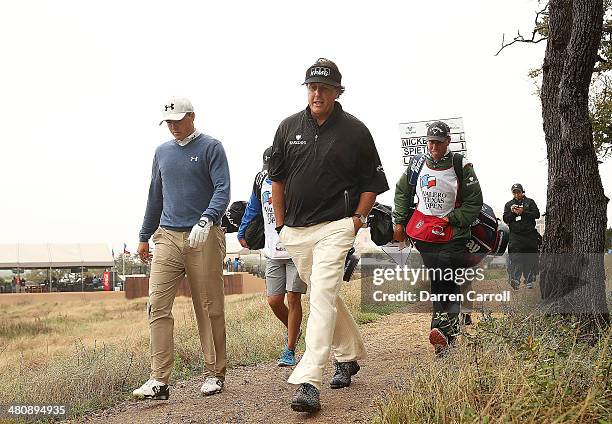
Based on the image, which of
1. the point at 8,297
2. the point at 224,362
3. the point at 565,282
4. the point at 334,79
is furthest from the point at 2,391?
the point at 8,297

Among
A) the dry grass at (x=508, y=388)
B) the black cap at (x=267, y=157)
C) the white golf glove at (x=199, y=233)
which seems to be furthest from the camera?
the white golf glove at (x=199, y=233)

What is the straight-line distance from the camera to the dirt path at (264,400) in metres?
6.20

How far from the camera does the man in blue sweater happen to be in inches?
287

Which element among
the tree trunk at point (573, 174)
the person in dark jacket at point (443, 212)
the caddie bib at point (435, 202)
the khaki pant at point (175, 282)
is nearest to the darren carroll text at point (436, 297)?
the person in dark jacket at point (443, 212)

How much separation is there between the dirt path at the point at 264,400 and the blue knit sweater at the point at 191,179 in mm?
1395

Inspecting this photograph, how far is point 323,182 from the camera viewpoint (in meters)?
6.37

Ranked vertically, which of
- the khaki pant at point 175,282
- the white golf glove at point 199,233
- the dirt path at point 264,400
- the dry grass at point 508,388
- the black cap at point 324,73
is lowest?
the dirt path at point 264,400

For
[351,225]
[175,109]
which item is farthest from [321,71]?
[175,109]

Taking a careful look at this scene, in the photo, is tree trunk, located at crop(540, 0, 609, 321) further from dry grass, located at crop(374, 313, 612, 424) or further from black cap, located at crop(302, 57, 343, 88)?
black cap, located at crop(302, 57, 343, 88)

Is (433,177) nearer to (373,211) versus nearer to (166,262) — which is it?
(373,211)

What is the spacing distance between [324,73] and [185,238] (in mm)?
1838

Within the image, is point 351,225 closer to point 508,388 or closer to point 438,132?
point 508,388

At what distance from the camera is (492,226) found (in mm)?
8648

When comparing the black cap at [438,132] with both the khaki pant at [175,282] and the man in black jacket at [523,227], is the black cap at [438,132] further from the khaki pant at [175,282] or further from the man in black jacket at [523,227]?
the man in black jacket at [523,227]
